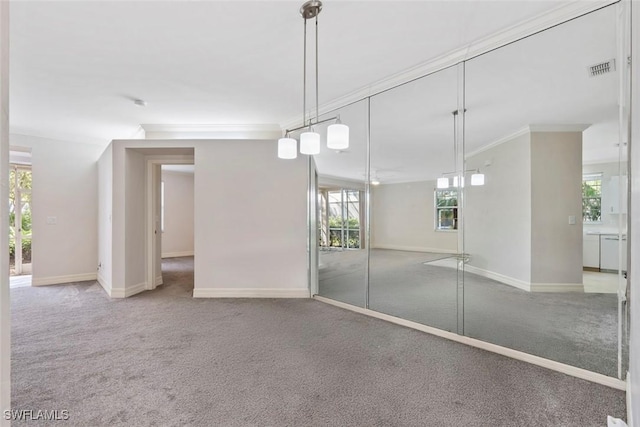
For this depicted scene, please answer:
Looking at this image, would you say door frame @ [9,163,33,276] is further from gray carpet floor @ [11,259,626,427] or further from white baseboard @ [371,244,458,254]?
white baseboard @ [371,244,458,254]

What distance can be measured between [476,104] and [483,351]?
2.32 metres

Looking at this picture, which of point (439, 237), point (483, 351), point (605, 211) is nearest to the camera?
point (605, 211)

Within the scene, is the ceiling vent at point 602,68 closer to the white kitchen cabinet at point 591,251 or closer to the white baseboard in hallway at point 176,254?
the white kitchen cabinet at point 591,251

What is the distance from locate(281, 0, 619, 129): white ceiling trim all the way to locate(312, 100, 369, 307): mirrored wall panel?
0.48 meters

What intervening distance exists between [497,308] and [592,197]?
1206 mm

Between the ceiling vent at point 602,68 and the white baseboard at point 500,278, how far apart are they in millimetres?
1722

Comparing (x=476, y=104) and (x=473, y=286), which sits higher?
(x=476, y=104)

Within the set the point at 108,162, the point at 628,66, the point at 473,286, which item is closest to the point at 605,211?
the point at 628,66

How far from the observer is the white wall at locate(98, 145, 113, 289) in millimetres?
4340

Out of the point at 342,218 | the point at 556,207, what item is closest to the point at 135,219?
the point at 342,218

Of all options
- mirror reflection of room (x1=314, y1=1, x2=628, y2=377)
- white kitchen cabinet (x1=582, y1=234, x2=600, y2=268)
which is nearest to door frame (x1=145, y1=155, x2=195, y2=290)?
mirror reflection of room (x1=314, y1=1, x2=628, y2=377)

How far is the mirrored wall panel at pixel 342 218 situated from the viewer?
383cm

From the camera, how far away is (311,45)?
8.37 feet

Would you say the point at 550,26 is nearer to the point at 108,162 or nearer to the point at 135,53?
the point at 135,53
